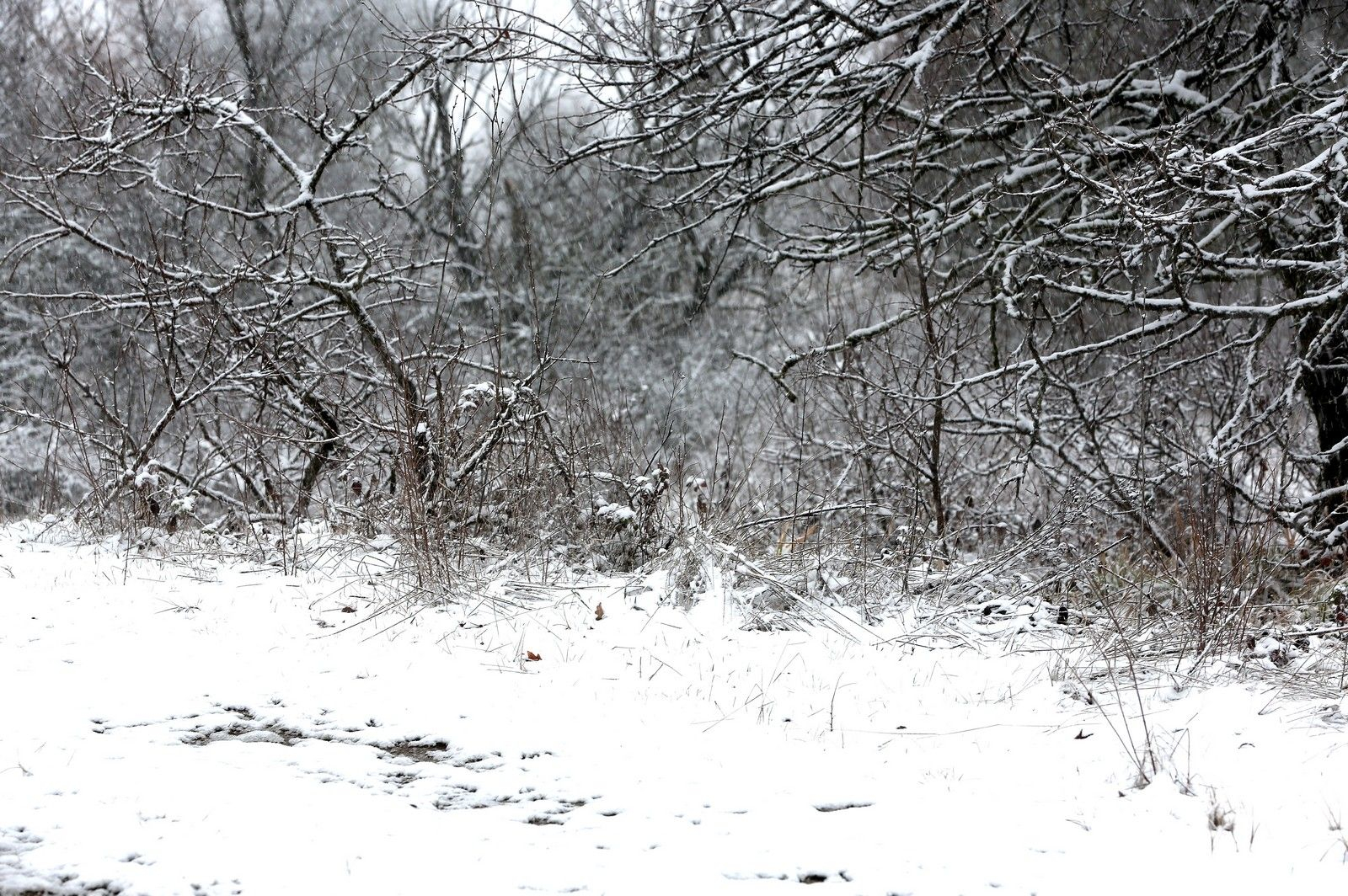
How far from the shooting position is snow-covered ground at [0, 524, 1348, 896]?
2359 millimetres

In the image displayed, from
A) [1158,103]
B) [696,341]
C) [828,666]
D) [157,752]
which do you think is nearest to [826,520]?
[828,666]

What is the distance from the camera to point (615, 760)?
10.4 ft

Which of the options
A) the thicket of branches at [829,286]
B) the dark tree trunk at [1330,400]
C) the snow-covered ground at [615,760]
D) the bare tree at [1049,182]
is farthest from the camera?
the dark tree trunk at [1330,400]

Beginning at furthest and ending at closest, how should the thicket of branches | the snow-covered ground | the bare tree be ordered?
the thicket of branches < the bare tree < the snow-covered ground

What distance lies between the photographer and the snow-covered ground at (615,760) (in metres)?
2.36

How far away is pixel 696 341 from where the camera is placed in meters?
19.0

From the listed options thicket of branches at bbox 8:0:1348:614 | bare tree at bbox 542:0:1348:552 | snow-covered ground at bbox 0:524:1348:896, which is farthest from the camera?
thicket of branches at bbox 8:0:1348:614

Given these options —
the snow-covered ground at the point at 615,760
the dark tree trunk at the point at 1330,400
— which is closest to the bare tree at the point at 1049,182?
the dark tree trunk at the point at 1330,400

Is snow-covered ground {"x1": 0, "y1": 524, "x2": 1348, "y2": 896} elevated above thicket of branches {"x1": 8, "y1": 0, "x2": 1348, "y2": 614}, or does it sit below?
below

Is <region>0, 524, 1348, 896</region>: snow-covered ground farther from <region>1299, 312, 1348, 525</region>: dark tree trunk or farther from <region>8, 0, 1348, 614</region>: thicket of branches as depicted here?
<region>1299, 312, 1348, 525</region>: dark tree trunk

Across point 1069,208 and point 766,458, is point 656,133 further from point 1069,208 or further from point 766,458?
point 766,458

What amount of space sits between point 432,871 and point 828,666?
228cm

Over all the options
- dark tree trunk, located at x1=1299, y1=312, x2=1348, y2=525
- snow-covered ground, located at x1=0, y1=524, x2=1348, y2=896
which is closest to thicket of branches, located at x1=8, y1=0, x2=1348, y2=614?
dark tree trunk, located at x1=1299, y1=312, x2=1348, y2=525

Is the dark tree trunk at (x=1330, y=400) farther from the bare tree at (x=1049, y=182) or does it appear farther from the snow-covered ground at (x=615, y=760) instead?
the snow-covered ground at (x=615, y=760)
